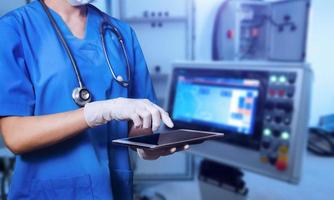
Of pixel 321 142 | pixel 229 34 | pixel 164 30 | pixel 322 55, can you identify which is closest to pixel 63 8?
pixel 164 30

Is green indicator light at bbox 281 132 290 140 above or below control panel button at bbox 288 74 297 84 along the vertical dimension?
below

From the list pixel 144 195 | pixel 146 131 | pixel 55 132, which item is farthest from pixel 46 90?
pixel 144 195

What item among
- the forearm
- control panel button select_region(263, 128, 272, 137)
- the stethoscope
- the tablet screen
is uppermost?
the stethoscope

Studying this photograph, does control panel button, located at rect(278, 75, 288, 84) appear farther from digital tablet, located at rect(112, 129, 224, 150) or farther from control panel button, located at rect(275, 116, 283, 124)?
digital tablet, located at rect(112, 129, 224, 150)

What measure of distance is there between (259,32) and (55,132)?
7.97 ft

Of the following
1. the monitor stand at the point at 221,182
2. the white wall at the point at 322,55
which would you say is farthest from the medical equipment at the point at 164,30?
the white wall at the point at 322,55

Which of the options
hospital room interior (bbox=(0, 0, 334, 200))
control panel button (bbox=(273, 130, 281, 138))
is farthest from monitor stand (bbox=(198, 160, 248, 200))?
control panel button (bbox=(273, 130, 281, 138))

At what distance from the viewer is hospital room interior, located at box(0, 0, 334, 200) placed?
4.37 ft

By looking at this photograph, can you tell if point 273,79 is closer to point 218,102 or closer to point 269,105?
point 269,105

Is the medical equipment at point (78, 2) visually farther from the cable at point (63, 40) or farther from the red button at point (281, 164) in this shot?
the red button at point (281, 164)

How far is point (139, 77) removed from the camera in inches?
36.3

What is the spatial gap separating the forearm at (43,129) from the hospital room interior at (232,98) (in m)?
0.24

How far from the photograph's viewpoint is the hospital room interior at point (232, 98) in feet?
4.37

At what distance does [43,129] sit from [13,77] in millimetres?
131
